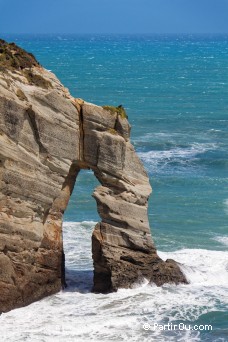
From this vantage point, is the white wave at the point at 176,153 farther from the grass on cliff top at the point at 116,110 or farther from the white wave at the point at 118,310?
the grass on cliff top at the point at 116,110

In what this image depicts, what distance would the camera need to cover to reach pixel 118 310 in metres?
33.2

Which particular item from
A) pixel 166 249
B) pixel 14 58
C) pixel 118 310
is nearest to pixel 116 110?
pixel 14 58

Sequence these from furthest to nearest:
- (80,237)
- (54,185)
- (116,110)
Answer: (80,237), (116,110), (54,185)

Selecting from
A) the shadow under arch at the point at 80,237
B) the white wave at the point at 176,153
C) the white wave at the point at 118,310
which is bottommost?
the white wave at the point at 118,310

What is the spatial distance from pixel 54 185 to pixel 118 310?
516cm

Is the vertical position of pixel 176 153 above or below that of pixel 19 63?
below

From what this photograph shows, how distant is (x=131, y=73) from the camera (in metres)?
156

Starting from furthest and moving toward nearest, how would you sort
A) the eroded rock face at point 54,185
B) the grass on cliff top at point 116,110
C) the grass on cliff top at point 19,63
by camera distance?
the grass on cliff top at point 116,110 < the grass on cliff top at point 19,63 < the eroded rock face at point 54,185

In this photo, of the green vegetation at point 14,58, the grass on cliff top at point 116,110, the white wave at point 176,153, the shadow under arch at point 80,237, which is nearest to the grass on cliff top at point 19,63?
the green vegetation at point 14,58

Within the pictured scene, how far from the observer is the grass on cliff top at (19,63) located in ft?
112

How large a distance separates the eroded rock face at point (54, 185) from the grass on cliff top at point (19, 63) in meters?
0.04

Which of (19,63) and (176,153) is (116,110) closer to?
(19,63)

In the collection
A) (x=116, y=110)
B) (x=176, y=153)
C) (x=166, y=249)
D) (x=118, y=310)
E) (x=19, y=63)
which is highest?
(x=19, y=63)

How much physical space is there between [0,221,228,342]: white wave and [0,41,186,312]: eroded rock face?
703mm
